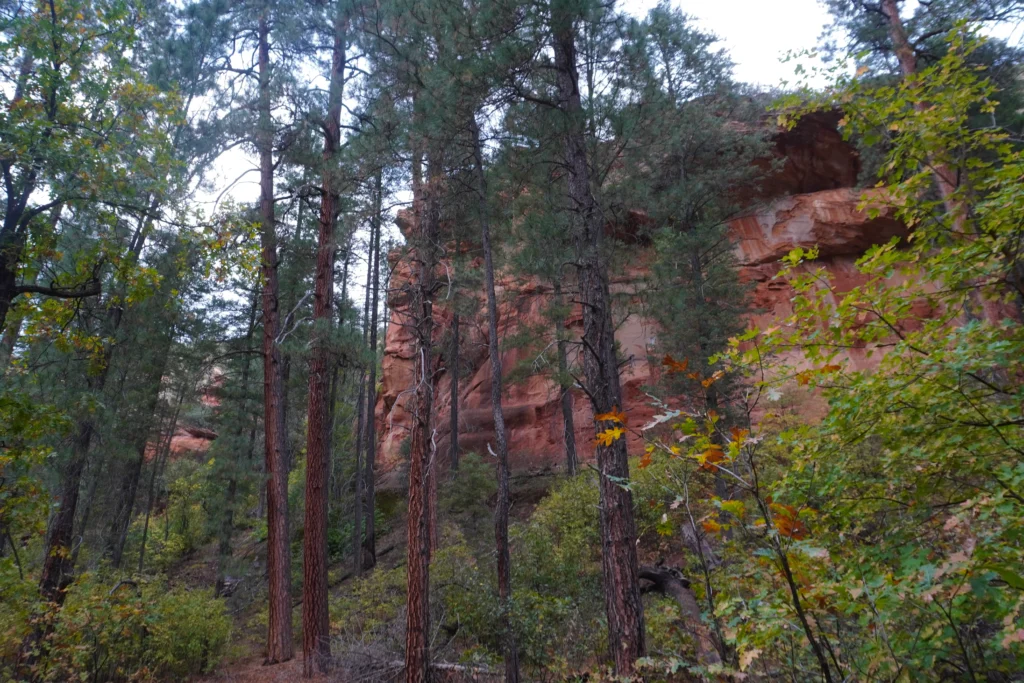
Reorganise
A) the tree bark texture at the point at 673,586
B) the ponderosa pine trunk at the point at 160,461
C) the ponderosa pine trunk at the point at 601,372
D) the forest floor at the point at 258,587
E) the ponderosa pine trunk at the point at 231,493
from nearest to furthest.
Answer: the ponderosa pine trunk at the point at 601,372 < the tree bark texture at the point at 673,586 < the forest floor at the point at 258,587 < the ponderosa pine trunk at the point at 231,493 < the ponderosa pine trunk at the point at 160,461

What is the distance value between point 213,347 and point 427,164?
8.59 meters

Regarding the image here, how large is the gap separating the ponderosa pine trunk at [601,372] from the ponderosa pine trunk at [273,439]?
5.36 metres

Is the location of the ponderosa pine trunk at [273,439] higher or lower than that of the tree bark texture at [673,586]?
higher

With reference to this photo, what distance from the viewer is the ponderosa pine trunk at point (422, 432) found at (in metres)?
5.97

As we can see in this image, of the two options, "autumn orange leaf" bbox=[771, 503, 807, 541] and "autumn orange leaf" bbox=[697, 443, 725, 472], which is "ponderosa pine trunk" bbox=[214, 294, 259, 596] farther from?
"autumn orange leaf" bbox=[771, 503, 807, 541]

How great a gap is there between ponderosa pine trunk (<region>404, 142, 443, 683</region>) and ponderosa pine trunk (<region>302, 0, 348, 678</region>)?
1933 millimetres

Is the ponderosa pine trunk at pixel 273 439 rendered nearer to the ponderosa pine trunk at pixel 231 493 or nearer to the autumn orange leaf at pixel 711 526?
the ponderosa pine trunk at pixel 231 493

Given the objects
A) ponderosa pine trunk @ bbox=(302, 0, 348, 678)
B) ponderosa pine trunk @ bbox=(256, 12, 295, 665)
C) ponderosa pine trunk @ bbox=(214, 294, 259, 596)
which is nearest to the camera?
ponderosa pine trunk @ bbox=(302, 0, 348, 678)

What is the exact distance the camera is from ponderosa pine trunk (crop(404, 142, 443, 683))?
5.97 m

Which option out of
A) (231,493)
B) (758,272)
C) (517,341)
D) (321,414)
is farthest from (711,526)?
(758,272)

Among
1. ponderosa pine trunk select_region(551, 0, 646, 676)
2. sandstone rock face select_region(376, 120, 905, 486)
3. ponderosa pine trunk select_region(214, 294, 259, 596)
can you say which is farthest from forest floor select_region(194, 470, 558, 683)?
ponderosa pine trunk select_region(551, 0, 646, 676)

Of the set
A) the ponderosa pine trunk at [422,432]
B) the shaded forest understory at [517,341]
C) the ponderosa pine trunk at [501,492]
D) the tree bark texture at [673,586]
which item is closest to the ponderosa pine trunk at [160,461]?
the shaded forest understory at [517,341]

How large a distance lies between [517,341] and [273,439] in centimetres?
577

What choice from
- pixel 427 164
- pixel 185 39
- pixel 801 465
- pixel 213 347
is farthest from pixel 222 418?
pixel 801 465
